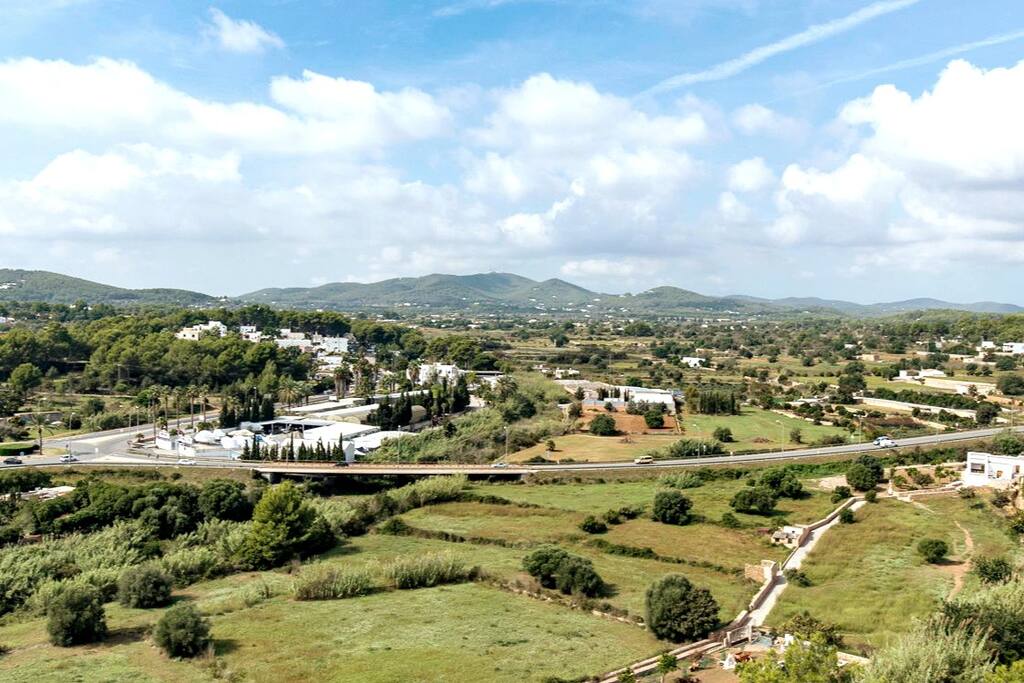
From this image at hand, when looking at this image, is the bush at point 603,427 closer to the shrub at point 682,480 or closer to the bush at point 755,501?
the shrub at point 682,480

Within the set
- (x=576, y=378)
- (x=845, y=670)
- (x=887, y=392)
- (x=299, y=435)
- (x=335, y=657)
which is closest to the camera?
(x=845, y=670)

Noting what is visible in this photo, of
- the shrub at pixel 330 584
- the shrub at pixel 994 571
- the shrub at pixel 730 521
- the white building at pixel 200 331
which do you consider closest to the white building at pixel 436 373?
the white building at pixel 200 331

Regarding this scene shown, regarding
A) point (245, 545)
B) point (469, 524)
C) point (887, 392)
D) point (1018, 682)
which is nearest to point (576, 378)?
point (887, 392)

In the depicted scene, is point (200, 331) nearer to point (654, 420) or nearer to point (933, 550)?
point (654, 420)

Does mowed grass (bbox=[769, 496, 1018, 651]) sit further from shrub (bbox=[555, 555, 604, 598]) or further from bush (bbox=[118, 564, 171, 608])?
bush (bbox=[118, 564, 171, 608])

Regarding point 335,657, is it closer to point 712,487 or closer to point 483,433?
point 712,487

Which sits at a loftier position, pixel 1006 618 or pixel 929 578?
pixel 1006 618

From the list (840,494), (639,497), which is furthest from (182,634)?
(840,494)
